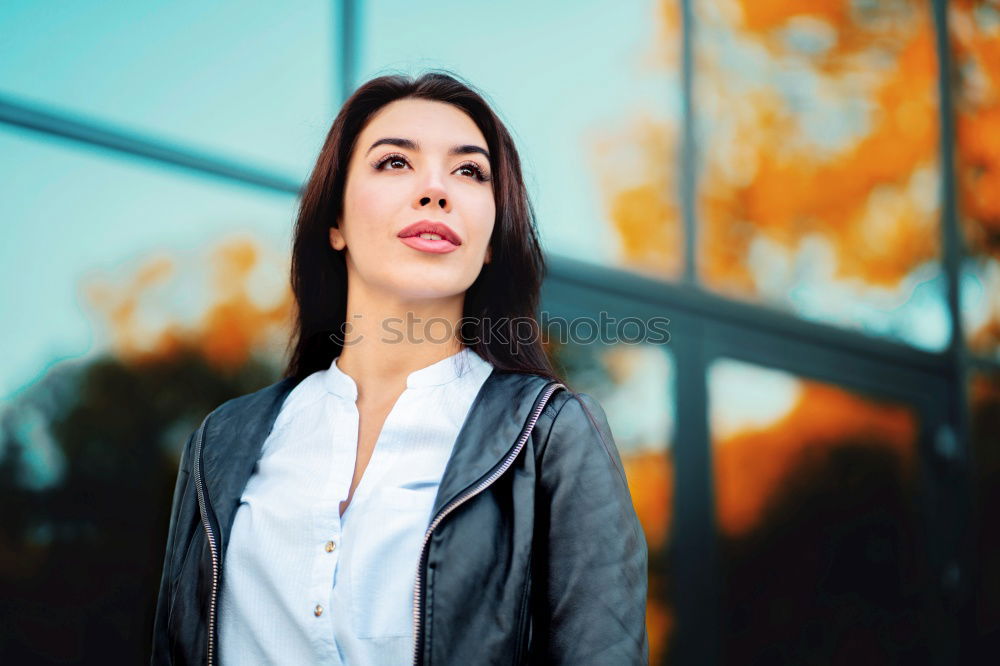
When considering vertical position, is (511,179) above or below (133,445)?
above

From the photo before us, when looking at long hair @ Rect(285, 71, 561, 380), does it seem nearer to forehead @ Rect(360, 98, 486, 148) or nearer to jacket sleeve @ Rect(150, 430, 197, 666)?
forehead @ Rect(360, 98, 486, 148)

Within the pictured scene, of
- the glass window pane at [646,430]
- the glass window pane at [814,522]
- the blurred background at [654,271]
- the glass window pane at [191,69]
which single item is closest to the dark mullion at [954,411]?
the blurred background at [654,271]

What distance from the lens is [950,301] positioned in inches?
166

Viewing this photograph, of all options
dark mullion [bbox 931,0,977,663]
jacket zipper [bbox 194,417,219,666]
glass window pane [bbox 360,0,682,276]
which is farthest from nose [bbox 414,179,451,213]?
dark mullion [bbox 931,0,977,663]

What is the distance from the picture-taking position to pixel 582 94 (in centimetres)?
334

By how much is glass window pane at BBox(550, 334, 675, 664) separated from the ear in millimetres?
1677

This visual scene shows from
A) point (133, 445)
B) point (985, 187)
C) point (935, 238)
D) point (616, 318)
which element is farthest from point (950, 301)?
point (133, 445)

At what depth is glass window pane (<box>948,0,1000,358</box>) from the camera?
4.32 m

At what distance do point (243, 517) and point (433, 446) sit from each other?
1.04 feet

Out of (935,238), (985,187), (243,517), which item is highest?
(985,187)

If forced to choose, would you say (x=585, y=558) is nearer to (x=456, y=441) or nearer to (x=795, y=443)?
(x=456, y=441)

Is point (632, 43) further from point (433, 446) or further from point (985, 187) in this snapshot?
point (433, 446)

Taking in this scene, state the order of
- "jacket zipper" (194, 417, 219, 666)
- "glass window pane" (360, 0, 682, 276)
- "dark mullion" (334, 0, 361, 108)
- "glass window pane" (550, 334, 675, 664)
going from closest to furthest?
"jacket zipper" (194, 417, 219, 666)
"dark mullion" (334, 0, 361, 108)
"glass window pane" (360, 0, 682, 276)
"glass window pane" (550, 334, 675, 664)

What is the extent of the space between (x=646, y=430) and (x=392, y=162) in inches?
79.1
